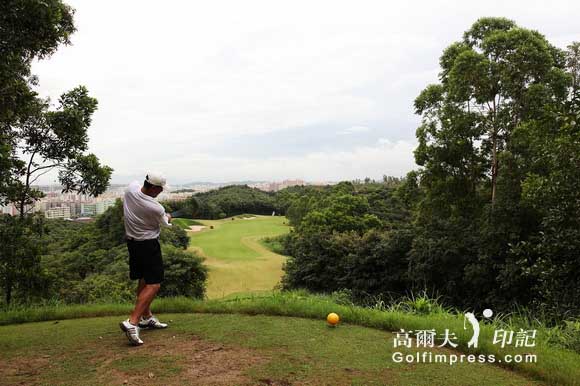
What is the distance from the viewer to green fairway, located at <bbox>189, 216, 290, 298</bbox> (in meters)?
33.3

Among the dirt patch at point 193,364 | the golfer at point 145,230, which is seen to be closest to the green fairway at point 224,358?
the dirt patch at point 193,364

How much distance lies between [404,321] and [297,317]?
4.07ft

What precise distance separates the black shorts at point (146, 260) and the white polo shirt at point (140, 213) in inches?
3.0

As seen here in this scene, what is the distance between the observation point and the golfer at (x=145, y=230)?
4152 millimetres

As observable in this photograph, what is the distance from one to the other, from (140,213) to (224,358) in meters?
1.70

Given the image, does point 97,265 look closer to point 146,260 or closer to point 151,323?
point 151,323

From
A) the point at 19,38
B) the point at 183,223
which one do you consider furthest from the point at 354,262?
the point at 183,223

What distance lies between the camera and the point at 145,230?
13.8 feet

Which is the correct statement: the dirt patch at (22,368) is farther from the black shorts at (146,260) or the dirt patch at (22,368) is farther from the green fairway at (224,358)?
the black shorts at (146,260)

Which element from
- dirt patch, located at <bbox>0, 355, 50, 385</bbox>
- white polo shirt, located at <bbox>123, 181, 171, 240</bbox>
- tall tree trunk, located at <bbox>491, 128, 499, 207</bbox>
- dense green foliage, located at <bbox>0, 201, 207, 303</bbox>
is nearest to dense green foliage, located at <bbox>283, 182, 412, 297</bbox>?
tall tree trunk, located at <bbox>491, 128, 499, 207</bbox>

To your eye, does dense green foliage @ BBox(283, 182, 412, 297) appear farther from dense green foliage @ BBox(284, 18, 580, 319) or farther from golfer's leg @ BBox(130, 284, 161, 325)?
golfer's leg @ BBox(130, 284, 161, 325)

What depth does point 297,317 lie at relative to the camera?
4859 mm

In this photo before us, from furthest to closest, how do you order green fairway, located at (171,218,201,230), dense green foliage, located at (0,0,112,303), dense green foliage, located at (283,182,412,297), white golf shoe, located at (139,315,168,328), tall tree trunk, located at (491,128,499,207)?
green fairway, located at (171,218,201,230) < dense green foliage, located at (283,182,412,297) < tall tree trunk, located at (491,128,499,207) < dense green foliage, located at (0,0,112,303) < white golf shoe, located at (139,315,168,328)

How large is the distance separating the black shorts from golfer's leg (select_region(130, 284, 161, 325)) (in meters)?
0.06
